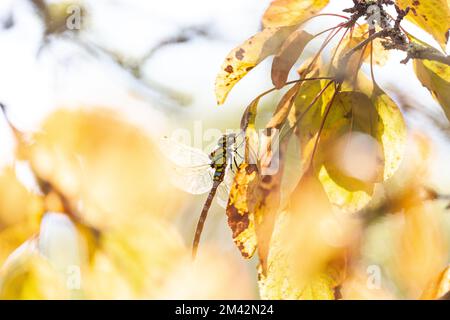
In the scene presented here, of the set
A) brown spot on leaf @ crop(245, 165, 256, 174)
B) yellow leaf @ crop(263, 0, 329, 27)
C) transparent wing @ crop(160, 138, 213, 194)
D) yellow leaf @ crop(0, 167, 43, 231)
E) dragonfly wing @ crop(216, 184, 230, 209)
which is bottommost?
yellow leaf @ crop(0, 167, 43, 231)

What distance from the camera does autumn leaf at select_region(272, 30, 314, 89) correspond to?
979 mm

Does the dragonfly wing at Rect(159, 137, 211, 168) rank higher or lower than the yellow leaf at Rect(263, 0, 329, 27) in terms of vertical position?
lower

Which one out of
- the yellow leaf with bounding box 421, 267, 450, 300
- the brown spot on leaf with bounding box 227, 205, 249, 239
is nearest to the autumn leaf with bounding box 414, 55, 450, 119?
the yellow leaf with bounding box 421, 267, 450, 300

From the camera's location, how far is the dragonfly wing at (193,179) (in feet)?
3.40

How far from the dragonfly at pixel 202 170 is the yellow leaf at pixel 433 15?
39 centimetres

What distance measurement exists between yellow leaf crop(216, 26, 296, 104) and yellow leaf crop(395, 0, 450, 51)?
22cm

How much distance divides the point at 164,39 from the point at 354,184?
0.47 meters

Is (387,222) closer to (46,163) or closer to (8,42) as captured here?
(46,163)

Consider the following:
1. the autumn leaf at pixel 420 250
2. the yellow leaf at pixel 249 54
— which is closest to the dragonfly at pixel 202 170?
the yellow leaf at pixel 249 54

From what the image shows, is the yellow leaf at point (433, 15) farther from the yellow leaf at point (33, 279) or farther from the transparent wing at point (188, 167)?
the yellow leaf at point (33, 279)

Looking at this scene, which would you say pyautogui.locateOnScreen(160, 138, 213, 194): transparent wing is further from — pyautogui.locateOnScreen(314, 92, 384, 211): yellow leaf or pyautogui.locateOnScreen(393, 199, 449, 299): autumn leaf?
pyautogui.locateOnScreen(393, 199, 449, 299): autumn leaf

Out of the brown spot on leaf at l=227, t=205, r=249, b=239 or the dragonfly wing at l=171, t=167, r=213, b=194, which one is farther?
the dragonfly wing at l=171, t=167, r=213, b=194

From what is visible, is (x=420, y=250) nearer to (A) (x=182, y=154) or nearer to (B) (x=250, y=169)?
(B) (x=250, y=169)
